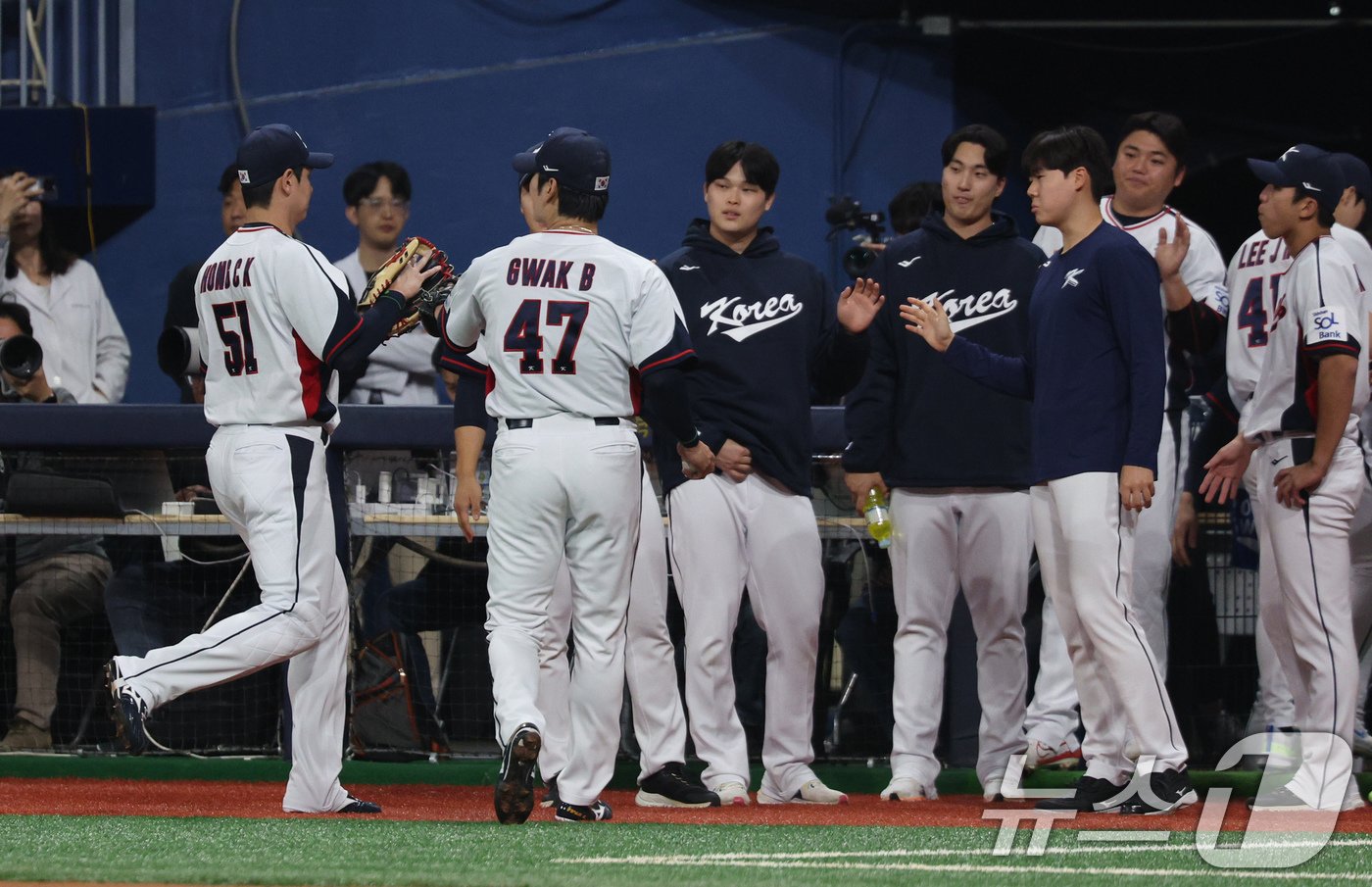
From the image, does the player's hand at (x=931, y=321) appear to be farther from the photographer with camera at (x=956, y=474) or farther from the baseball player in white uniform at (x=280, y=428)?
the baseball player in white uniform at (x=280, y=428)

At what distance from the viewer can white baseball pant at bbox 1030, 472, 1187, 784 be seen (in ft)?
16.9

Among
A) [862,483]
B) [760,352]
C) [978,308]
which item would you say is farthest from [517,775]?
[978,308]

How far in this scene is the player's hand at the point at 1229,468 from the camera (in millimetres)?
5754

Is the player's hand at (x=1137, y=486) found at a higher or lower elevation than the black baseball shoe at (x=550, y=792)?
higher

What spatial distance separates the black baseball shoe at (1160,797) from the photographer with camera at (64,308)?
191 inches

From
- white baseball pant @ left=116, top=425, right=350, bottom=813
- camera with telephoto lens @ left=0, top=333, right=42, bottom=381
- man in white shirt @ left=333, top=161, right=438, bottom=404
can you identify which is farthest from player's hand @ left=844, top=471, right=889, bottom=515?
camera with telephoto lens @ left=0, top=333, right=42, bottom=381

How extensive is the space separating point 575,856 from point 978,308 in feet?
8.69

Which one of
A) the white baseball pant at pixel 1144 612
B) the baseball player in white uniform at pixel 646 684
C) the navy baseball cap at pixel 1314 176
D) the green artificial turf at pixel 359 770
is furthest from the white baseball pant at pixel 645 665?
the navy baseball cap at pixel 1314 176

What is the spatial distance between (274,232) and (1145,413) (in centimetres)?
249

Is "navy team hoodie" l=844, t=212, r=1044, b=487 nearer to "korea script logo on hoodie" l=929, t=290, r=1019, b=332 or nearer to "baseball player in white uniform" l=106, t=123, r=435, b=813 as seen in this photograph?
"korea script logo on hoodie" l=929, t=290, r=1019, b=332

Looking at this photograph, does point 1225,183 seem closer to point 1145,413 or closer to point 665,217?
point 665,217

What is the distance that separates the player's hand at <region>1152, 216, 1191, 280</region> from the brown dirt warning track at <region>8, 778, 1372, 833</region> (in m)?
1.71

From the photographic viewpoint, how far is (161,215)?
10.3m

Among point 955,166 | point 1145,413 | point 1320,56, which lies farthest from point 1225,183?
point 1145,413
